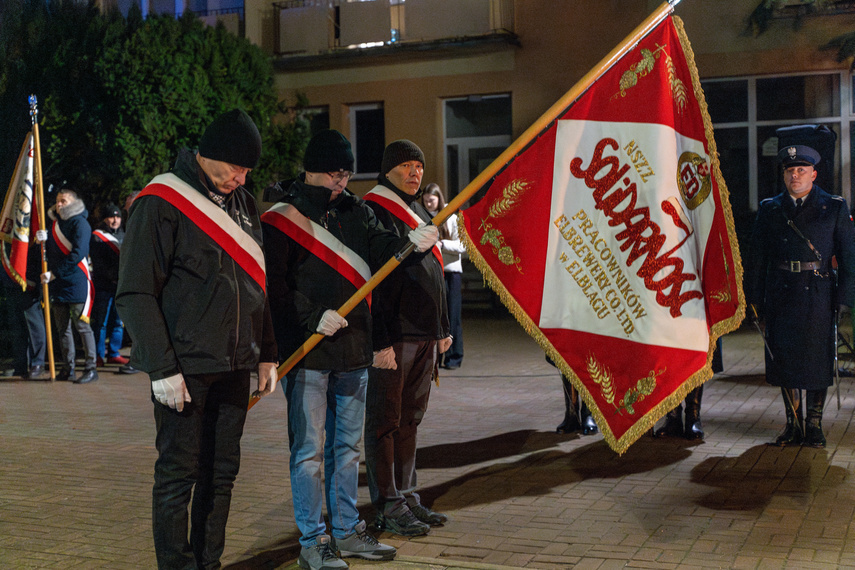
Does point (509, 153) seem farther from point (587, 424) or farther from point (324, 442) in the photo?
point (587, 424)

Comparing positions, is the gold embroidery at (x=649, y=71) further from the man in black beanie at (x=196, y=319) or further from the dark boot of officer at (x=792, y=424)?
the dark boot of officer at (x=792, y=424)

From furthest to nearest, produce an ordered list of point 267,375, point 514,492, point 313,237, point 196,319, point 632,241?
point 514,492 < point 632,241 < point 313,237 < point 267,375 < point 196,319

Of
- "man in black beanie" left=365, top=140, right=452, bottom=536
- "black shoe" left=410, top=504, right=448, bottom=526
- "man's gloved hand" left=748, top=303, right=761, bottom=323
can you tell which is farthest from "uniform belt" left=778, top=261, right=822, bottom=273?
"black shoe" left=410, top=504, right=448, bottom=526

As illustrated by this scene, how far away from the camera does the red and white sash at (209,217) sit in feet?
12.5

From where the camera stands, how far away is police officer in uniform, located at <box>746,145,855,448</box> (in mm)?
6770

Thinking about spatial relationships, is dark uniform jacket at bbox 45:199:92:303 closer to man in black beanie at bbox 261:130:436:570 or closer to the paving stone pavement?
the paving stone pavement

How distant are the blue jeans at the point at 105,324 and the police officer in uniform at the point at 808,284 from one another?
26.3 feet

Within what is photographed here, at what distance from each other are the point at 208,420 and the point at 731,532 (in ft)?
9.09

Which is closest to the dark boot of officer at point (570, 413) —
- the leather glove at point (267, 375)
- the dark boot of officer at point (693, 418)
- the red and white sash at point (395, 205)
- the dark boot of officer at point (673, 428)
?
the dark boot of officer at point (673, 428)

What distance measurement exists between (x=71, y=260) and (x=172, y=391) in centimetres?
780

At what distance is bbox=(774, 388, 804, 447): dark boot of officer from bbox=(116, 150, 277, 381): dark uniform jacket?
4498 millimetres

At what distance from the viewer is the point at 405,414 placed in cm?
520

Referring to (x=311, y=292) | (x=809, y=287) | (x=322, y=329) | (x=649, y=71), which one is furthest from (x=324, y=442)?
(x=809, y=287)

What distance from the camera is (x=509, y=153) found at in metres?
4.27
